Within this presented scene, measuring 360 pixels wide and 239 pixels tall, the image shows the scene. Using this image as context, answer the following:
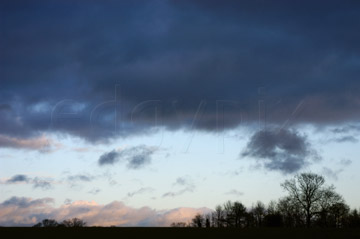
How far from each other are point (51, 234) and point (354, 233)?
36.5 meters

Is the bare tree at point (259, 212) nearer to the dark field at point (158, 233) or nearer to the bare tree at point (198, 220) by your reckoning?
the bare tree at point (198, 220)

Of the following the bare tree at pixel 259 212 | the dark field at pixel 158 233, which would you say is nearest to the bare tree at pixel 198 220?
the bare tree at pixel 259 212

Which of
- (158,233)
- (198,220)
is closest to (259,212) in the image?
(198,220)

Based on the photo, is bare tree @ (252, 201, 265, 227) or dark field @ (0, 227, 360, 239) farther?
bare tree @ (252, 201, 265, 227)

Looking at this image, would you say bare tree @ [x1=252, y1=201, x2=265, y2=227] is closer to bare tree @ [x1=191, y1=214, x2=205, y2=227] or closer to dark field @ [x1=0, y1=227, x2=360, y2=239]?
bare tree @ [x1=191, y1=214, x2=205, y2=227]

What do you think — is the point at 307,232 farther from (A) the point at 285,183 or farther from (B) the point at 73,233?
(A) the point at 285,183

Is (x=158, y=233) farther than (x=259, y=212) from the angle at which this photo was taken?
No

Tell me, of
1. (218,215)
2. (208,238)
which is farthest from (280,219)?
(208,238)

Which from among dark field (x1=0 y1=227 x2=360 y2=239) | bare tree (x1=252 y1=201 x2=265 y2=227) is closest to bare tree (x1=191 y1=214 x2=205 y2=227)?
bare tree (x1=252 y1=201 x2=265 y2=227)

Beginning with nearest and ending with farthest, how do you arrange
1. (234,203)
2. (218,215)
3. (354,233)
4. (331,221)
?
(354,233)
(331,221)
(234,203)
(218,215)

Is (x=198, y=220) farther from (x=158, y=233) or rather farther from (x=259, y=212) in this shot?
(x=158, y=233)

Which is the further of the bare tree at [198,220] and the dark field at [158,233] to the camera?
the bare tree at [198,220]

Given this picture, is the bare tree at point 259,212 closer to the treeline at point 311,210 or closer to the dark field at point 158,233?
the treeline at point 311,210

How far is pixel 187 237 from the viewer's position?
47.5 m
